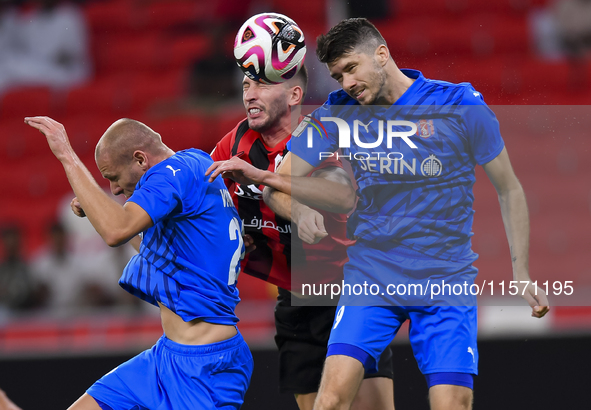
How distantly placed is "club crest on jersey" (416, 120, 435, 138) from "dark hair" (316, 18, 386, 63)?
39cm

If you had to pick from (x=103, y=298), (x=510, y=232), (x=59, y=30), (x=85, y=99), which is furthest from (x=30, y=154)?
(x=510, y=232)

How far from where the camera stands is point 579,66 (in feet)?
25.0

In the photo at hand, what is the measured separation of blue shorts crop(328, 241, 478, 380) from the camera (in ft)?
10.2

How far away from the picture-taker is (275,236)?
385 centimetres

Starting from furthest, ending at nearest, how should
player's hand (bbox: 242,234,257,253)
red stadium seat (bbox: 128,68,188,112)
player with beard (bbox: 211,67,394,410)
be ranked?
1. red stadium seat (bbox: 128,68,188,112)
2. player with beard (bbox: 211,67,394,410)
3. player's hand (bbox: 242,234,257,253)

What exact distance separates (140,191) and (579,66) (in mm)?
5993

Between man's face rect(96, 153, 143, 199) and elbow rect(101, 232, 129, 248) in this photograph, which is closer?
elbow rect(101, 232, 129, 248)

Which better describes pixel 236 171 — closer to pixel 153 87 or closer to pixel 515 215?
pixel 515 215

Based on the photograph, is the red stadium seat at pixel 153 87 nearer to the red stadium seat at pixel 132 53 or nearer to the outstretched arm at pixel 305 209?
the red stadium seat at pixel 132 53

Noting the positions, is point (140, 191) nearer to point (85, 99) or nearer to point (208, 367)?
point (208, 367)

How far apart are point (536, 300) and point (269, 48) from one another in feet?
5.52

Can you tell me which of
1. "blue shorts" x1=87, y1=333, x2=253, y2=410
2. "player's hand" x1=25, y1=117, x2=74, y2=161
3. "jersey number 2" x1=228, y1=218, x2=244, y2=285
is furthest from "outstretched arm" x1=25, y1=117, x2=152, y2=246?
"blue shorts" x1=87, y1=333, x2=253, y2=410

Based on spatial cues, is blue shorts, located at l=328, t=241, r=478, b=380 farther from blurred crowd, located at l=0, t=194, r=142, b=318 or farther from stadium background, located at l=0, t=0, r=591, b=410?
blurred crowd, located at l=0, t=194, r=142, b=318

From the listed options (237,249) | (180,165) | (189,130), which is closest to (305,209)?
(237,249)
